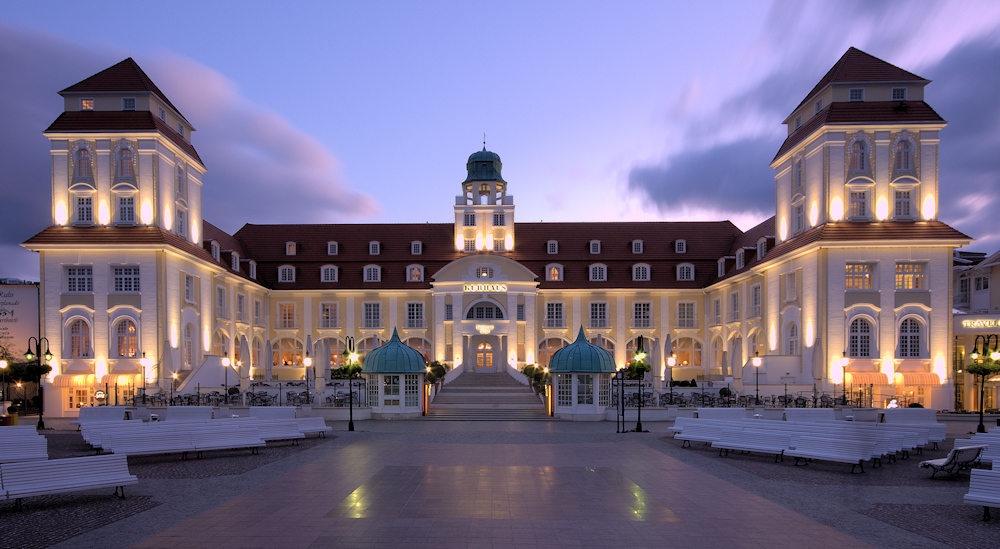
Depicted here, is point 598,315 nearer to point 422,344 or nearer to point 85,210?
point 422,344

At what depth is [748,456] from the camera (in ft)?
62.8

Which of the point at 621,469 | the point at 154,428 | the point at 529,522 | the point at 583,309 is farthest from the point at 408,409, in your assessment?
the point at 583,309

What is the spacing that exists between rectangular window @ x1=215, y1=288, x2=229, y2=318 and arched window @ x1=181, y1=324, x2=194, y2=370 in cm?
370

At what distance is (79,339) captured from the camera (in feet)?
123

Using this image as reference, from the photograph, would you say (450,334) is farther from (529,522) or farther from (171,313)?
(529,522)

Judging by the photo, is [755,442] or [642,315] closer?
[755,442]

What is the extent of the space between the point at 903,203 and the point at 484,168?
3137cm

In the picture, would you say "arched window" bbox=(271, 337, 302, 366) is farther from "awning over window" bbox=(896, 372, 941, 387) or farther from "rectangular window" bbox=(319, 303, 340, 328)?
"awning over window" bbox=(896, 372, 941, 387)

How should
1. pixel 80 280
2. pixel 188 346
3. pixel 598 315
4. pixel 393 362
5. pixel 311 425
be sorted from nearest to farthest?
pixel 311 425 < pixel 393 362 < pixel 80 280 < pixel 188 346 < pixel 598 315

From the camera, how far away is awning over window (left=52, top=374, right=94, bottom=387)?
36219 millimetres

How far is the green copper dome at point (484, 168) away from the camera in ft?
194

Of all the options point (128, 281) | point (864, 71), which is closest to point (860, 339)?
point (864, 71)

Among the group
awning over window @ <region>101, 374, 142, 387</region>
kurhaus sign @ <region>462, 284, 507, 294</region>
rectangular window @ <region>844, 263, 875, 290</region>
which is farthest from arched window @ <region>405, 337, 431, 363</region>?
rectangular window @ <region>844, 263, 875, 290</region>

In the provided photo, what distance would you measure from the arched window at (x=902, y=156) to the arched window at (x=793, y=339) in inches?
406
